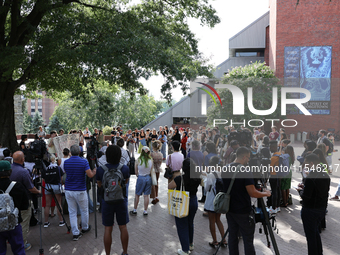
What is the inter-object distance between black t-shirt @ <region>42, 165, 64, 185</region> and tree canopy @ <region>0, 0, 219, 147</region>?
4.67 m

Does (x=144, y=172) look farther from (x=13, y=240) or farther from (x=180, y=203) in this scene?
(x=13, y=240)

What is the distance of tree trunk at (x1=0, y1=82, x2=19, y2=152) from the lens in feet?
40.2

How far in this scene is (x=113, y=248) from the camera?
5.56 metres

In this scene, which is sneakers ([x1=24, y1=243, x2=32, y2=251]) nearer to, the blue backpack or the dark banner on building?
the blue backpack

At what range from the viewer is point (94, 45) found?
1155cm

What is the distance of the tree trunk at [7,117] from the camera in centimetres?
1224

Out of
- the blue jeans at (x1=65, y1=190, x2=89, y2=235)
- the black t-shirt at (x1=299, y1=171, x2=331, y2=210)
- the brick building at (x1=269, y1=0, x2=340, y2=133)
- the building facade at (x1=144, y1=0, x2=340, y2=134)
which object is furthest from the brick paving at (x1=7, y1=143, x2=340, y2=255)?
the brick building at (x1=269, y1=0, x2=340, y2=133)

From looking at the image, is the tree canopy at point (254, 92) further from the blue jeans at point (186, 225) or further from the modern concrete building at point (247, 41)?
the modern concrete building at point (247, 41)

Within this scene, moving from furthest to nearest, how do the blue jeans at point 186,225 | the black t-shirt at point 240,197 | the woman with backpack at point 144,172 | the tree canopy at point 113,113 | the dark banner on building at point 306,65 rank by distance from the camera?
the tree canopy at point 113,113 < the dark banner on building at point 306,65 < the woman with backpack at point 144,172 < the blue jeans at point 186,225 < the black t-shirt at point 240,197

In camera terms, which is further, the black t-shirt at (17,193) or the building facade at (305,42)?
the building facade at (305,42)

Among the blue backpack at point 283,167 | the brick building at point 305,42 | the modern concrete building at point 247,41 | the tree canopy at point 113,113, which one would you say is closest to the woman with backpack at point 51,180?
the blue backpack at point 283,167

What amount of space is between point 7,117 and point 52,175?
292 inches

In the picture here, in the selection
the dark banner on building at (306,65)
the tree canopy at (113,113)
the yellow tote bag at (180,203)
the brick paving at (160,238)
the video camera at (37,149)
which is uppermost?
the dark banner on building at (306,65)

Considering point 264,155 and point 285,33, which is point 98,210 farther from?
point 285,33
